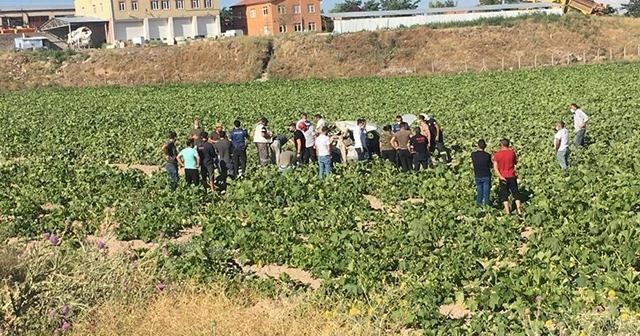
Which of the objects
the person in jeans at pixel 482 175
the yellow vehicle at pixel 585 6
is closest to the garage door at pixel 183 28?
the yellow vehicle at pixel 585 6

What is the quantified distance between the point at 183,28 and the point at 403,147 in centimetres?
6647

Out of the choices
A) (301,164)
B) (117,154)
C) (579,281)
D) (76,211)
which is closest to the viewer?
(579,281)

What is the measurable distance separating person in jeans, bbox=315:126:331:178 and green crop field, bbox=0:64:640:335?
41 centimetres

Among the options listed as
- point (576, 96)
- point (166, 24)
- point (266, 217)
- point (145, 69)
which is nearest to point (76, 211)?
point (266, 217)

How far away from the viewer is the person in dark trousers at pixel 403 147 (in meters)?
16.2

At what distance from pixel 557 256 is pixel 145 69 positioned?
53.5 metres

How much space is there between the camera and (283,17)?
8019cm

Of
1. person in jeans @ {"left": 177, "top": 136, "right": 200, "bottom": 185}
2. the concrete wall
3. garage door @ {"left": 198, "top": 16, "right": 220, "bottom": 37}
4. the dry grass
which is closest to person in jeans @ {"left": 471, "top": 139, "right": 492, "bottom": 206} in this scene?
the dry grass

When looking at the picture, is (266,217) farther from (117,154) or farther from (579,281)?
(117,154)

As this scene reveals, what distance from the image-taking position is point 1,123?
2991 centimetres

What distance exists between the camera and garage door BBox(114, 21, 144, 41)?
76.4 metres

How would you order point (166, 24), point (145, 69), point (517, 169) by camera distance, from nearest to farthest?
1. point (517, 169)
2. point (145, 69)
3. point (166, 24)

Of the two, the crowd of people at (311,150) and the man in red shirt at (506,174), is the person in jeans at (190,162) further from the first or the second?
the man in red shirt at (506,174)

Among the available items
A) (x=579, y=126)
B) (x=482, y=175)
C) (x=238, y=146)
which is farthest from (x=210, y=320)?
(x=579, y=126)
